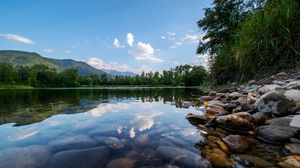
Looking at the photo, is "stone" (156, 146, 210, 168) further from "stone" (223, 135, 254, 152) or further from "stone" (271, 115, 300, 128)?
"stone" (271, 115, 300, 128)

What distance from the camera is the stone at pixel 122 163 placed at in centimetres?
182

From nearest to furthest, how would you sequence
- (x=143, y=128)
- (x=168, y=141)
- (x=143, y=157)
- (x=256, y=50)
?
1. (x=143, y=157)
2. (x=168, y=141)
3. (x=143, y=128)
4. (x=256, y=50)

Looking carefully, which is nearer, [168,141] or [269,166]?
[269,166]

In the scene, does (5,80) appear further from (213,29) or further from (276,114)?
(276,114)

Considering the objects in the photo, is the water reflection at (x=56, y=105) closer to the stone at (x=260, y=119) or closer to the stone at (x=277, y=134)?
the stone at (x=260, y=119)

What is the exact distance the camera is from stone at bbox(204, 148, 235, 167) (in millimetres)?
→ 1771

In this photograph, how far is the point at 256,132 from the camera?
8.55ft

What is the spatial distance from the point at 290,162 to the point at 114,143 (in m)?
1.88

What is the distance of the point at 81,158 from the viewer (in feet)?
6.47

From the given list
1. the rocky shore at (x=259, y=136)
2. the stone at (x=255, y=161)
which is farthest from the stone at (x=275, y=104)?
the stone at (x=255, y=161)

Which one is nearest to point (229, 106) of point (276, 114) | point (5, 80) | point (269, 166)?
point (276, 114)

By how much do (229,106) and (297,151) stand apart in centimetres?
224

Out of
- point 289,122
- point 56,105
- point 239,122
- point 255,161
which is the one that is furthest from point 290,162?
point 56,105

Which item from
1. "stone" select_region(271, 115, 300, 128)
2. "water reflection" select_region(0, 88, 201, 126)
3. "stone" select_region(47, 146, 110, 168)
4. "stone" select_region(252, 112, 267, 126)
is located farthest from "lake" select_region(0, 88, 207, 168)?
"water reflection" select_region(0, 88, 201, 126)
